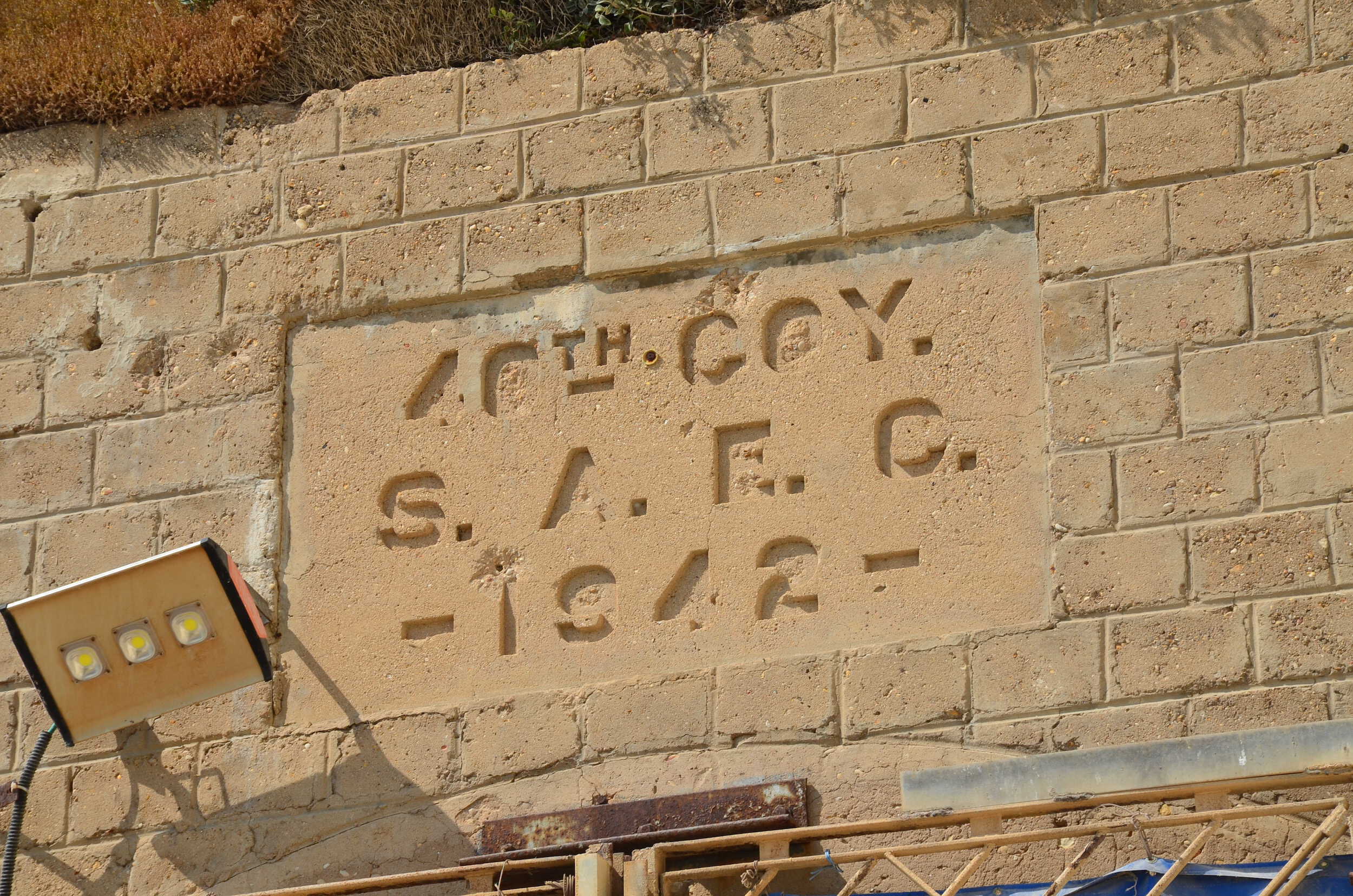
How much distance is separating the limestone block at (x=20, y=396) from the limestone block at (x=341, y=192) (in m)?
0.95

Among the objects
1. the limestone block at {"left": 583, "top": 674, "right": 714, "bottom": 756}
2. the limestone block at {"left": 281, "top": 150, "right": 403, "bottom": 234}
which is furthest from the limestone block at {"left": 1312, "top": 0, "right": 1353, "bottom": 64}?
the limestone block at {"left": 281, "top": 150, "right": 403, "bottom": 234}

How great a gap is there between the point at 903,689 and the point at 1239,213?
1.66 meters

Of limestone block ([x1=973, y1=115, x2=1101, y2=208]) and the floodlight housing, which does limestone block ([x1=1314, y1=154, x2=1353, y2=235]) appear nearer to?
limestone block ([x1=973, y1=115, x2=1101, y2=208])

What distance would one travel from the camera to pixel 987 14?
245 inches

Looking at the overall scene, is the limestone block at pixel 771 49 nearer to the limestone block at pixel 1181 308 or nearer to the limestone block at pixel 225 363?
the limestone block at pixel 1181 308

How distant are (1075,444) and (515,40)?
94.1 inches

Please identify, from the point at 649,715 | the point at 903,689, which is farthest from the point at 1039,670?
the point at 649,715

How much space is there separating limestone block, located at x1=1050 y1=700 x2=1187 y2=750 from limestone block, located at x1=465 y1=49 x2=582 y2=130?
2.57 m

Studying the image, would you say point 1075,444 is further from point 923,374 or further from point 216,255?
point 216,255

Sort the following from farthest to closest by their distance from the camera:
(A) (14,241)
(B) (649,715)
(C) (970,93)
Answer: (A) (14,241), (C) (970,93), (B) (649,715)

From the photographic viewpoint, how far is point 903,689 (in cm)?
546

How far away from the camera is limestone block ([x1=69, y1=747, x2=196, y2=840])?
19.4ft

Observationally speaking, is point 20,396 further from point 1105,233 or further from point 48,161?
point 1105,233

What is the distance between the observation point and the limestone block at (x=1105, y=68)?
5.98 metres
